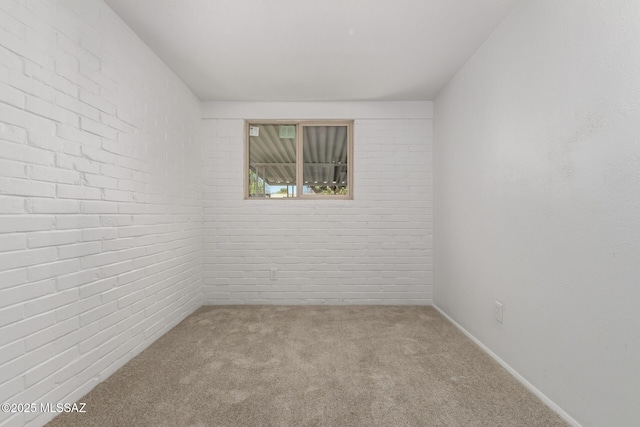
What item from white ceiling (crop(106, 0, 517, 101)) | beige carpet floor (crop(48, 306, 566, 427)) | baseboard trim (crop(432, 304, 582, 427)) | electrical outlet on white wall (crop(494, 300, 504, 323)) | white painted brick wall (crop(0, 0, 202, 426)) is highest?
white ceiling (crop(106, 0, 517, 101))

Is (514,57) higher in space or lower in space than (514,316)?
higher

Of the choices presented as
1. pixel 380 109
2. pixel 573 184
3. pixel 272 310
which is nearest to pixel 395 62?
pixel 380 109

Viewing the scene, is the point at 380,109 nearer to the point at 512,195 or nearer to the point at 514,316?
the point at 512,195

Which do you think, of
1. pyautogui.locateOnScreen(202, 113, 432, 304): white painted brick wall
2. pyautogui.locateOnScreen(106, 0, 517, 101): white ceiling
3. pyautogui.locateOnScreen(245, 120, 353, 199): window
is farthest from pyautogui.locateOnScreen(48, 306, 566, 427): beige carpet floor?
pyautogui.locateOnScreen(106, 0, 517, 101): white ceiling

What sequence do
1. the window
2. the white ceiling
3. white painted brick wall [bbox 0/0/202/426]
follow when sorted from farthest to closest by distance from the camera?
the window, the white ceiling, white painted brick wall [bbox 0/0/202/426]

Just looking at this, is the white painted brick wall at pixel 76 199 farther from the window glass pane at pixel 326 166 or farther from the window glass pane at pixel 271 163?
the window glass pane at pixel 326 166

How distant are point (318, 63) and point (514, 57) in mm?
1477

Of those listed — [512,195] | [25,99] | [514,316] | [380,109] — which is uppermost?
[380,109]

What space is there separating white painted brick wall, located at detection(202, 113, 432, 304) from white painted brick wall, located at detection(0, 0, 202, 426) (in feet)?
2.74

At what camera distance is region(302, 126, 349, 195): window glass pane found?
11.7ft

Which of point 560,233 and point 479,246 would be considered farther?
point 479,246

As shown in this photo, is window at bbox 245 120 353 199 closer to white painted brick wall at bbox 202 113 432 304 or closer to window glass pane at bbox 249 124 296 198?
window glass pane at bbox 249 124 296 198

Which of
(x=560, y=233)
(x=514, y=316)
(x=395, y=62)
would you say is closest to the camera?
(x=560, y=233)

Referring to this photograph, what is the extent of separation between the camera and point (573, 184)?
1.42 meters
